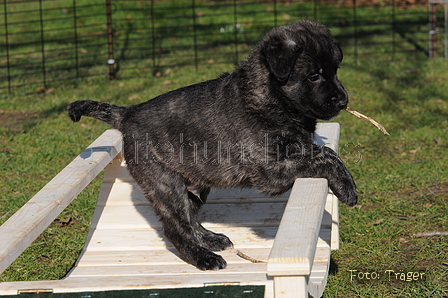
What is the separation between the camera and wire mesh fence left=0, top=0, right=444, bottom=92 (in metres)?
8.66

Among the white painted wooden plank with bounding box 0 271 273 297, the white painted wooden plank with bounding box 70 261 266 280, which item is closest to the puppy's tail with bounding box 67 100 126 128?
the white painted wooden plank with bounding box 70 261 266 280

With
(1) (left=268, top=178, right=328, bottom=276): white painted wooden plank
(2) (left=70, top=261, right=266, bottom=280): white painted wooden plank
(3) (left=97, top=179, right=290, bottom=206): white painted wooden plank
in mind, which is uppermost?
(1) (left=268, top=178, right=328, bottom=276): white painted wooden plank

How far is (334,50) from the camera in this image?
315 centimetres

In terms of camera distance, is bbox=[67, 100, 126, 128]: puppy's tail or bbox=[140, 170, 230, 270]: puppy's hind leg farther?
bbox=[67, 100, 126, 128]: puppy's tail

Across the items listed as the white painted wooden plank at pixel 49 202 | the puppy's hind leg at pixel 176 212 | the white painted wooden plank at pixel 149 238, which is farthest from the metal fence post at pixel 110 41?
the puppy's hind leg at pixel 176 212

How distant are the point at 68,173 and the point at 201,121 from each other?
0.84 meters

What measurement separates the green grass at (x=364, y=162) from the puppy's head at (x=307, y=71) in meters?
1.15

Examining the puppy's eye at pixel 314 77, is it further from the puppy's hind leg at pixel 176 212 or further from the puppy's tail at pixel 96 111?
the puppy's tail at pixel 96 111

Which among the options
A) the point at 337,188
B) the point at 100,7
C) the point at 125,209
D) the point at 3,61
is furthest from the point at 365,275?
the point at 100,7

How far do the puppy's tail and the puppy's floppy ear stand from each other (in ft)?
3.44

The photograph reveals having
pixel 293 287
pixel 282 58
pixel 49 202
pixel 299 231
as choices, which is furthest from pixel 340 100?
pixel 49 202

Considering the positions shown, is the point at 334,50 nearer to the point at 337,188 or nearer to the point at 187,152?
the point at 337,188

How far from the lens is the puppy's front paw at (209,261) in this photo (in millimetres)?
3215

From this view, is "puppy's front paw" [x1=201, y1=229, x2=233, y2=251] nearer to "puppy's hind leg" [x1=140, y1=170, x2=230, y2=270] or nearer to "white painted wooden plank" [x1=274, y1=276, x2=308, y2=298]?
"puppy's hind leg" [x1=140, y1=170, x2=230, y2=270]
